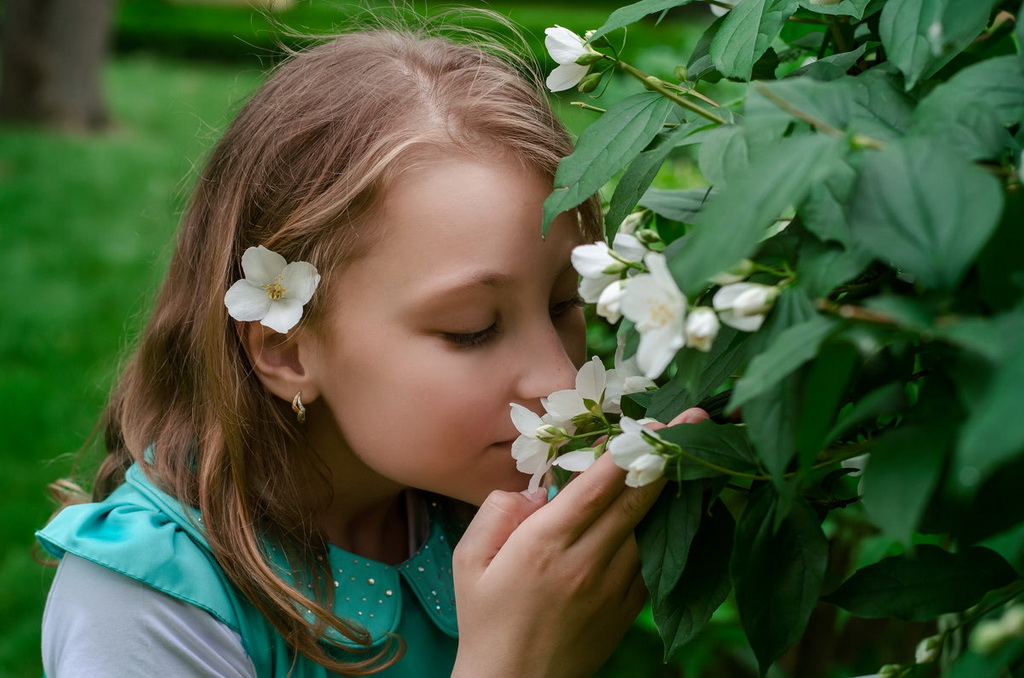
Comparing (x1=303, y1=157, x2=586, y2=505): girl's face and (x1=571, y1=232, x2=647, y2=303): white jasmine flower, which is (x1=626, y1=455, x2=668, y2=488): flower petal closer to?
(x1=571, y1=232, x2=647, y2=303): white jasmine flower

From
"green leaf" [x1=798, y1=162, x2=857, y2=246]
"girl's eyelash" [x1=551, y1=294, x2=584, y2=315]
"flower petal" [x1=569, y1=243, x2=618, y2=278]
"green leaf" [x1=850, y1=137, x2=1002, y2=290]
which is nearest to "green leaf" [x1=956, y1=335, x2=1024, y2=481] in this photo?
→ "green leaf" [x1=850, y1=137, x2=1002, y2=290]

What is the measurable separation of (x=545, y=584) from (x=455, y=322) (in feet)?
1.13

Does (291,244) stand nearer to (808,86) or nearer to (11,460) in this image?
(808,86)

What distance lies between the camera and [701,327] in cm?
72

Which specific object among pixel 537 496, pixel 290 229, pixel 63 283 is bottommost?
pixel 63 283

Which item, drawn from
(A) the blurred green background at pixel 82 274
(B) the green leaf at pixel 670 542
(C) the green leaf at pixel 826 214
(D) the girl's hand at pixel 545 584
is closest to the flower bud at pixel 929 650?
(B) the green leaf at pixel 670 542

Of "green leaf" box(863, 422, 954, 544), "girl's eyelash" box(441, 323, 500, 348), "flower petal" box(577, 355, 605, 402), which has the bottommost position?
"girl's eyelash" box(441, 323, 500, 348)

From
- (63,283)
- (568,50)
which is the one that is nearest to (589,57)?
(568,50)

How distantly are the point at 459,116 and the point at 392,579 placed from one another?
0.73m

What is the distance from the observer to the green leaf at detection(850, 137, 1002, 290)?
0.57 meters

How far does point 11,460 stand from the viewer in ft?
9.86

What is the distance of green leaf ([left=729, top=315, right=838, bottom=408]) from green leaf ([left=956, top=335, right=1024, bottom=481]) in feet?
0.35

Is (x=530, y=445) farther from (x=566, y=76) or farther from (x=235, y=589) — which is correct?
(x=235, y=589)

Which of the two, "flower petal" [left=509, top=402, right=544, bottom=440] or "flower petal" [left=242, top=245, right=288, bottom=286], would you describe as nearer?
"flower petal" [left=509, top=402, right=544, bottom=440]
